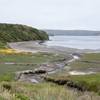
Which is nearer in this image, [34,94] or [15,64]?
[34,94]

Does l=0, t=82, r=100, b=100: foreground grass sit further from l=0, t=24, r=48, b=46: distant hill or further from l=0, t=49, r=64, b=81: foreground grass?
l=0, t=24, r=48, b=46: distant hill

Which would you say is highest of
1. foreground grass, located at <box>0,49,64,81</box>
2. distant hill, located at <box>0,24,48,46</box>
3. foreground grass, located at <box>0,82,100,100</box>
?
foreground grass, located at <box>0,82,100,100</box>

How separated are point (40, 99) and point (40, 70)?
3059 centimetres

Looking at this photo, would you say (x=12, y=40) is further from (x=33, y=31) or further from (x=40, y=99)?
(x=40, y=99)

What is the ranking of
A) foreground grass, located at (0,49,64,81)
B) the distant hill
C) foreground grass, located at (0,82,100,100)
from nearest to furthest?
foreground grass, located at (0,82,100,100) → foreground grass, located at (0,49,64,81) → the distant hill

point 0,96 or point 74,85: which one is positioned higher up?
Answer: point 0,96

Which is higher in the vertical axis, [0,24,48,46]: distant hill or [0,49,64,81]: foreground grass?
[0,49,64,81]: foreground grass

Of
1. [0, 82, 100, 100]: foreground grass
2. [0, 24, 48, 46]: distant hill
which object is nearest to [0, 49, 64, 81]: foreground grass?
[0, 82, 100, 100]: foreground grass

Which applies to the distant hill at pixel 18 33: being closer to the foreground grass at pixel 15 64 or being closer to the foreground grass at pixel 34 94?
the foreground grass at pixel 15 64

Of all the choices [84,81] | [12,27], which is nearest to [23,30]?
[12,27]

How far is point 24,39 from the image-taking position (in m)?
162

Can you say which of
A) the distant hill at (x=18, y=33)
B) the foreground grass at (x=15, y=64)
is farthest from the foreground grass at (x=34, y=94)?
the distant hill at (x=18, y=33)

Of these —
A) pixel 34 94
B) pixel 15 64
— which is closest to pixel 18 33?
pixel 15 64

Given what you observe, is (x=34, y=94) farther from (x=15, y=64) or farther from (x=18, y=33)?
(x=18, y=33)
